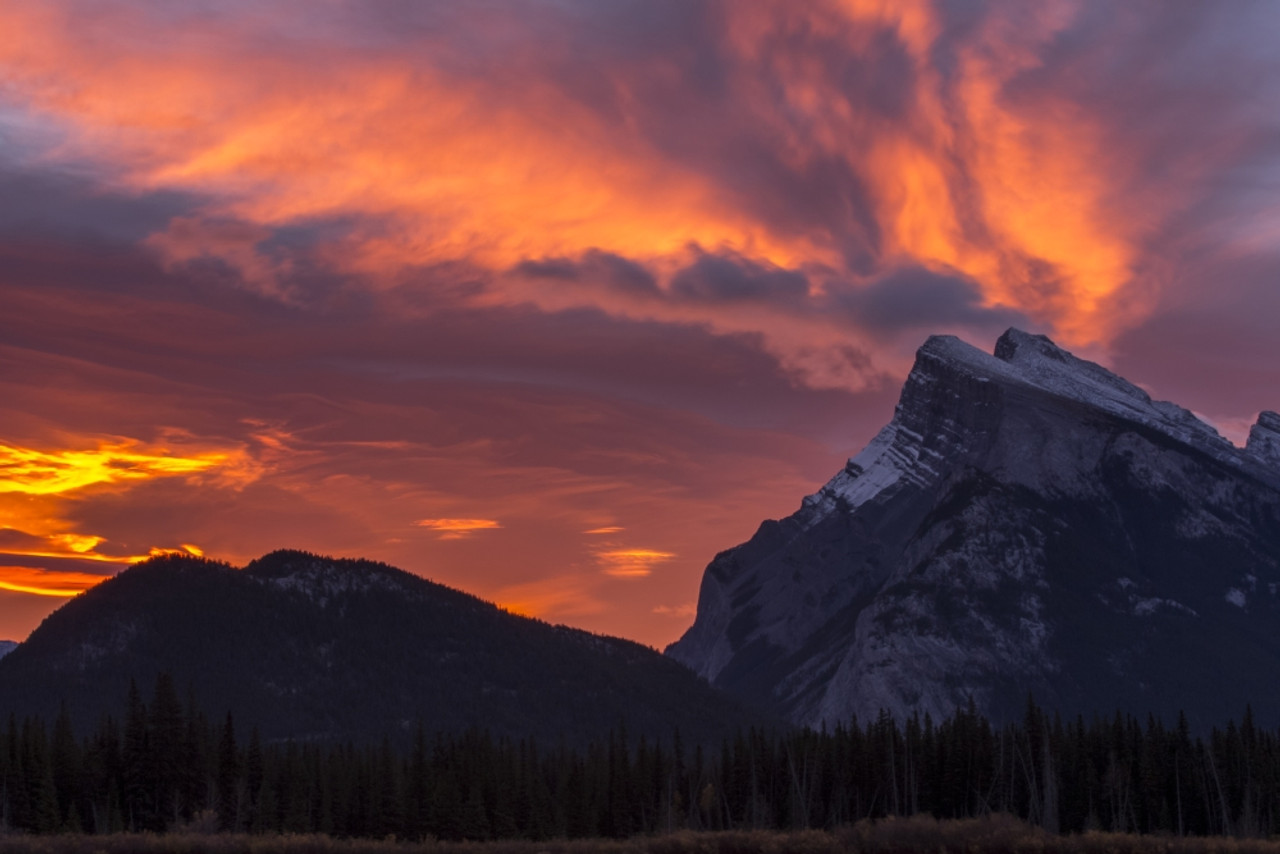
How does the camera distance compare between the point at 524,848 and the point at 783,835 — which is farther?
the point at 524,848

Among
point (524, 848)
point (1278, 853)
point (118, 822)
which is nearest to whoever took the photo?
point (1278, 853)

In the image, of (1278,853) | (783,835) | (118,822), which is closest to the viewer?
(1278,853)

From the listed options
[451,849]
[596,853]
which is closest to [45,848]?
[451,849]

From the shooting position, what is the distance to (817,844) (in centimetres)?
9588

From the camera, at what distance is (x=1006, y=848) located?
315 ft

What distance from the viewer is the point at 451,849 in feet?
343

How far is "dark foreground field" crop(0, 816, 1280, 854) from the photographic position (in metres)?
95.2

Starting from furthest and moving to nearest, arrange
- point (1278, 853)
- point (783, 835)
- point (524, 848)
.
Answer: point (524, 848) < point (783, 835) < point (1278, 853)

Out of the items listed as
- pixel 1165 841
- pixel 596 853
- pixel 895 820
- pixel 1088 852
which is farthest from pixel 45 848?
pixel 1165 841

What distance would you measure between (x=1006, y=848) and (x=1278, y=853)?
1610cm

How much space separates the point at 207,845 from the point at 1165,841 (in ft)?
202

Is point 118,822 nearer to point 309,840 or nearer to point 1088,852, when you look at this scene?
point 309,840

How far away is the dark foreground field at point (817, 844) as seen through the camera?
95188 mm

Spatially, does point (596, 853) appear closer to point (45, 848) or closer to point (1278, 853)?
point (45, 848)
